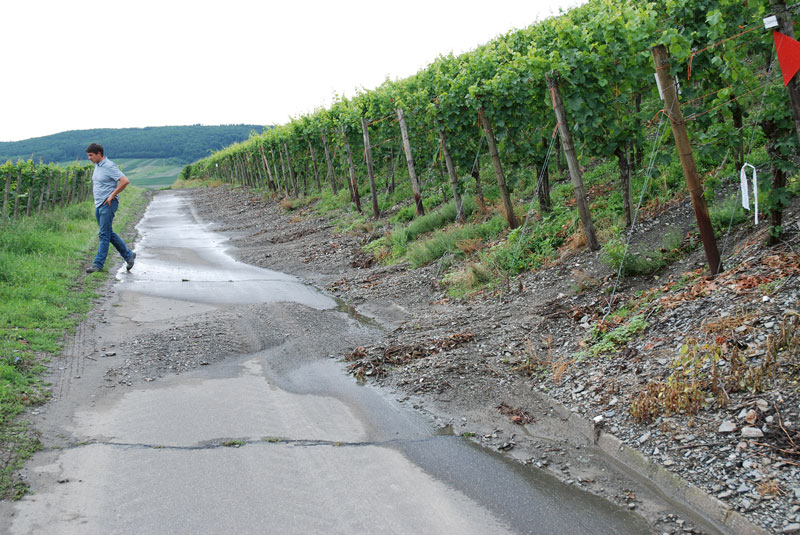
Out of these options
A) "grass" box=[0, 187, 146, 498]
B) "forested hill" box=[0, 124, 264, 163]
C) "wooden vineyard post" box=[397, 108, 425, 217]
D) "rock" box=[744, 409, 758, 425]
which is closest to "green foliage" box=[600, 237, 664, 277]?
"rock" box=[744, 409, 758, 425]

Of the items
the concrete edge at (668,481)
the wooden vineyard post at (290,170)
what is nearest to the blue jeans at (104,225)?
the concrete edge at (668,481)

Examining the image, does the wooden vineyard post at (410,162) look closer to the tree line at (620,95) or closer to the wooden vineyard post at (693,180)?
the tree line at (620,95)

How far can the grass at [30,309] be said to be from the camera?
4944 millimetres

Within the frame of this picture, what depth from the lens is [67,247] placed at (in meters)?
14.4

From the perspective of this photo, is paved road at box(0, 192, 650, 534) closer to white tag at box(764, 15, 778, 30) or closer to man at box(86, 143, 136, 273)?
white tag at box(764, 15, 778, 30)

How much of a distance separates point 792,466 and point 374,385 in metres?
3.72

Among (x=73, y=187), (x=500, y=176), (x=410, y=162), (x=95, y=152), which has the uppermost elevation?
(x=73, y=187)

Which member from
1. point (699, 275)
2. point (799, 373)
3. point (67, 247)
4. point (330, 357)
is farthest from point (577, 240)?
point (67, 247)

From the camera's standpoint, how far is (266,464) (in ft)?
15.0

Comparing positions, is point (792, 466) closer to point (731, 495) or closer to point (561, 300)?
point (731, 495)

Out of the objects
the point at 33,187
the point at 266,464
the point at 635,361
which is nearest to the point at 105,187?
the point at 266,464

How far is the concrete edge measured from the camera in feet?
11.9

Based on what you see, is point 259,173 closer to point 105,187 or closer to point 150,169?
point 105,187

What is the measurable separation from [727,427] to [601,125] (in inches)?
247
